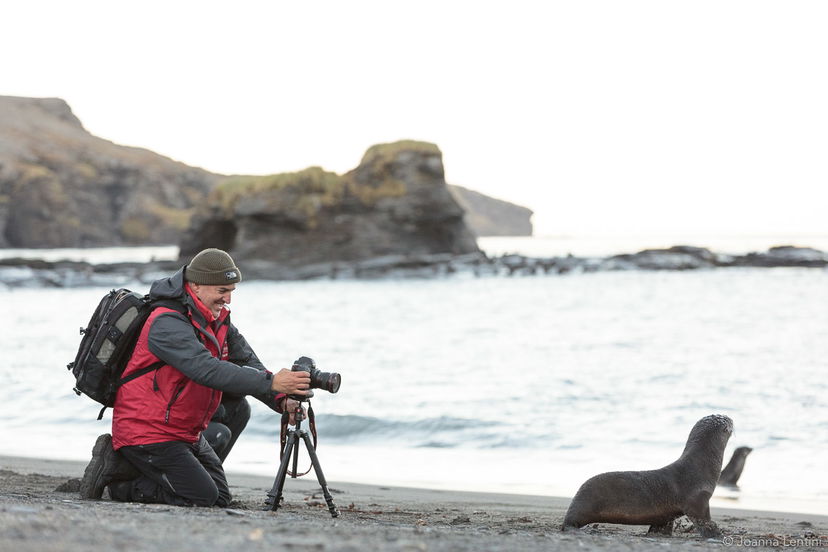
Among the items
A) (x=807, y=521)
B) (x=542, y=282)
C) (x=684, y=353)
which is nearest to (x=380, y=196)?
(x=542, y=282)

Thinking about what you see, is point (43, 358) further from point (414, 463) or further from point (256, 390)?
point (256, 390)

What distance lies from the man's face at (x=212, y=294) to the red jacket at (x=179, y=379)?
32 millimetres

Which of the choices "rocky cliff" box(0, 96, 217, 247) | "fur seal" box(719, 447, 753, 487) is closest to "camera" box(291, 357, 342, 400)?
"fur seal" box(719, 447, 753, 487)

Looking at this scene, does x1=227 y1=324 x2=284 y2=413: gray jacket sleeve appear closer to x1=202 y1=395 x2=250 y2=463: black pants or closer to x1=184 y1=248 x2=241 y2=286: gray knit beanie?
x1=202 y1=395 x2=250 y2=463: black pants

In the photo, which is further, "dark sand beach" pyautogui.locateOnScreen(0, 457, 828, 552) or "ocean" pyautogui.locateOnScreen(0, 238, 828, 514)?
"ocean" pyautogui.locateOnScreen(0, 238, 828, 514)

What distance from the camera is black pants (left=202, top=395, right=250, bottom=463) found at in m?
6.18

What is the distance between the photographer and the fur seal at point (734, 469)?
8.12m

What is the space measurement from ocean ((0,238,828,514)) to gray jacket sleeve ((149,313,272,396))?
3574 millimetres

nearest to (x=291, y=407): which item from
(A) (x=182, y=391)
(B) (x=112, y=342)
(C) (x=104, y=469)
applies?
(A) (x=182, y=391)

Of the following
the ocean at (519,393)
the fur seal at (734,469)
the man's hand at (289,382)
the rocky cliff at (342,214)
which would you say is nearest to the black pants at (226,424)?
the man's hand at (289,382)

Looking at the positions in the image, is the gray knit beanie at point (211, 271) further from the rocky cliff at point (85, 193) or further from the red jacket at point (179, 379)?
the rocky cliff at point (85, 193)

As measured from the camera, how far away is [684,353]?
19734 millimetres

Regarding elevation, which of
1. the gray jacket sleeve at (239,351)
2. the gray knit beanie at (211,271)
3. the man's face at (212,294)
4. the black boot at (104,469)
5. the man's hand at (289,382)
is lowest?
the black boot at (104,469)

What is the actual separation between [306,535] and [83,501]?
214cm
